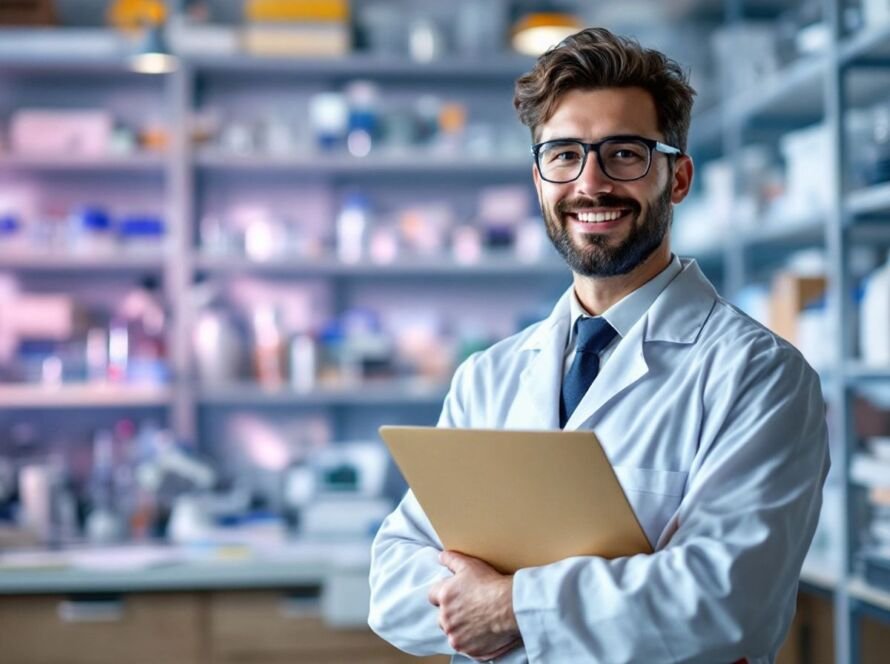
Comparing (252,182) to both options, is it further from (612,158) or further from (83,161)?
(612,158)

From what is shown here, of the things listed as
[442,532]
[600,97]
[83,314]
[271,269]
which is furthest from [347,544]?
[600,97]

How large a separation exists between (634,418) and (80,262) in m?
2.83

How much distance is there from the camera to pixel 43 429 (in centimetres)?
383

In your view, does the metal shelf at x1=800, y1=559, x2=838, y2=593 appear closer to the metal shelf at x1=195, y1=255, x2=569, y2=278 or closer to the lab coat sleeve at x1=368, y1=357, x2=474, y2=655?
the metal shelf at x1=195, y1=255, x2=569, y2=278

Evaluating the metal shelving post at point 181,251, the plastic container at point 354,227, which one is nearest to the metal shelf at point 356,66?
the metal shelving post at point 181,251

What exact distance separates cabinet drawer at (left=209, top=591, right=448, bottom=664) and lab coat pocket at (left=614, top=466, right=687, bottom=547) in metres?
1.69

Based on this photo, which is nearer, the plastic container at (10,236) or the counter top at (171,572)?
the counter top at (171,572)

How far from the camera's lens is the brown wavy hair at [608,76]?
1341 millimetres

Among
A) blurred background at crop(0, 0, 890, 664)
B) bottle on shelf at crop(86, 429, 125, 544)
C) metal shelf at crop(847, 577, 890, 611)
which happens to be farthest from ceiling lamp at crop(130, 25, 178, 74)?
metal shelf at crop(847, 577, 890, 611)

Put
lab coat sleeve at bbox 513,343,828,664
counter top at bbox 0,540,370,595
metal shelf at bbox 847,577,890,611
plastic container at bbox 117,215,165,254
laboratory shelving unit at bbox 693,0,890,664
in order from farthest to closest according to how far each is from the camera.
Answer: plastic container at bbox 117,215,165,254 < counter top at bbox 0,540,370,595 < laboratory shelving unit at bbox 693,0,890,664 < metal shelf at bbox 847,577,890,611 < lab coat sleeve at bbox 513,343,828,664

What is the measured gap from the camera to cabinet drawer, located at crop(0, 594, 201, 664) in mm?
2809

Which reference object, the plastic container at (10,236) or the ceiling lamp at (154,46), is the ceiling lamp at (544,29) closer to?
the ceiling lamp at (154,46)

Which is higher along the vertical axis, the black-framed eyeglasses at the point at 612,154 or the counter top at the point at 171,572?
the black-framed eyeglasses at the point at 612,154

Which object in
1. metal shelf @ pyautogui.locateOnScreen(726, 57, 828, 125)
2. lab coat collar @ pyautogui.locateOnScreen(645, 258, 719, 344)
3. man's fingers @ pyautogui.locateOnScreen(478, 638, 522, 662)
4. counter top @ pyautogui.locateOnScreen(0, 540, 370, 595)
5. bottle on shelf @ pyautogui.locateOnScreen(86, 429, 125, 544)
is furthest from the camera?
bottle on shelf @ pyautogui.locateOnScreen(86, 429, 125, 544)
